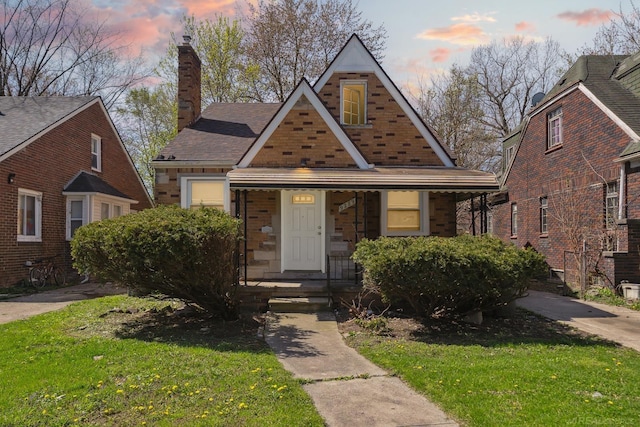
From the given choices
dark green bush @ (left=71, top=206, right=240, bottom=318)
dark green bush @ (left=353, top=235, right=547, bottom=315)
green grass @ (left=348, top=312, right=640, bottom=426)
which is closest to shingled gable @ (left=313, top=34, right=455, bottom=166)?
dark green bush @ (left=353, top=235, right=547, bottom=315)

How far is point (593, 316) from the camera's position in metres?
9.83

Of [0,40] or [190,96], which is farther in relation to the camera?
[0,40]

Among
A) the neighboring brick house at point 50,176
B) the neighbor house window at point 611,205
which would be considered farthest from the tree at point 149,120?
the neighbor house window at point 611,205

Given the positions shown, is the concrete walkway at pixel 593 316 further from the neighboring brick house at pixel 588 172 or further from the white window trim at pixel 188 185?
the white window trim at pixel 188 185

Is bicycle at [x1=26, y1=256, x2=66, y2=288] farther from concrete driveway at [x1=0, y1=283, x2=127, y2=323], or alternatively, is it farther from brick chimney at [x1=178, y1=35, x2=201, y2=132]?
brick chimney at [x1=178, y1=35, x2=201, y2=132]

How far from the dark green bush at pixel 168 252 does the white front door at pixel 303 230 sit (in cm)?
318

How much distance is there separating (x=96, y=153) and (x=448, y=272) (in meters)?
16.4

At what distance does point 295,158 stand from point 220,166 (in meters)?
2.52

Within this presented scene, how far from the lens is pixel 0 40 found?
3022 centimetres

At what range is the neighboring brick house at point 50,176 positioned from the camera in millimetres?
14078

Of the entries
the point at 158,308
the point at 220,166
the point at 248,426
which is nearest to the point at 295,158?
the point at 220,166

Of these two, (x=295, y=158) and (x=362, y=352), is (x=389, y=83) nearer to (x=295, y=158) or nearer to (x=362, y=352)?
(x=295, y=158)

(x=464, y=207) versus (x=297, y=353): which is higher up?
(x=464, y=207)

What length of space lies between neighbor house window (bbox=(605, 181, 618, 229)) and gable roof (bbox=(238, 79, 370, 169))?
684 cm
